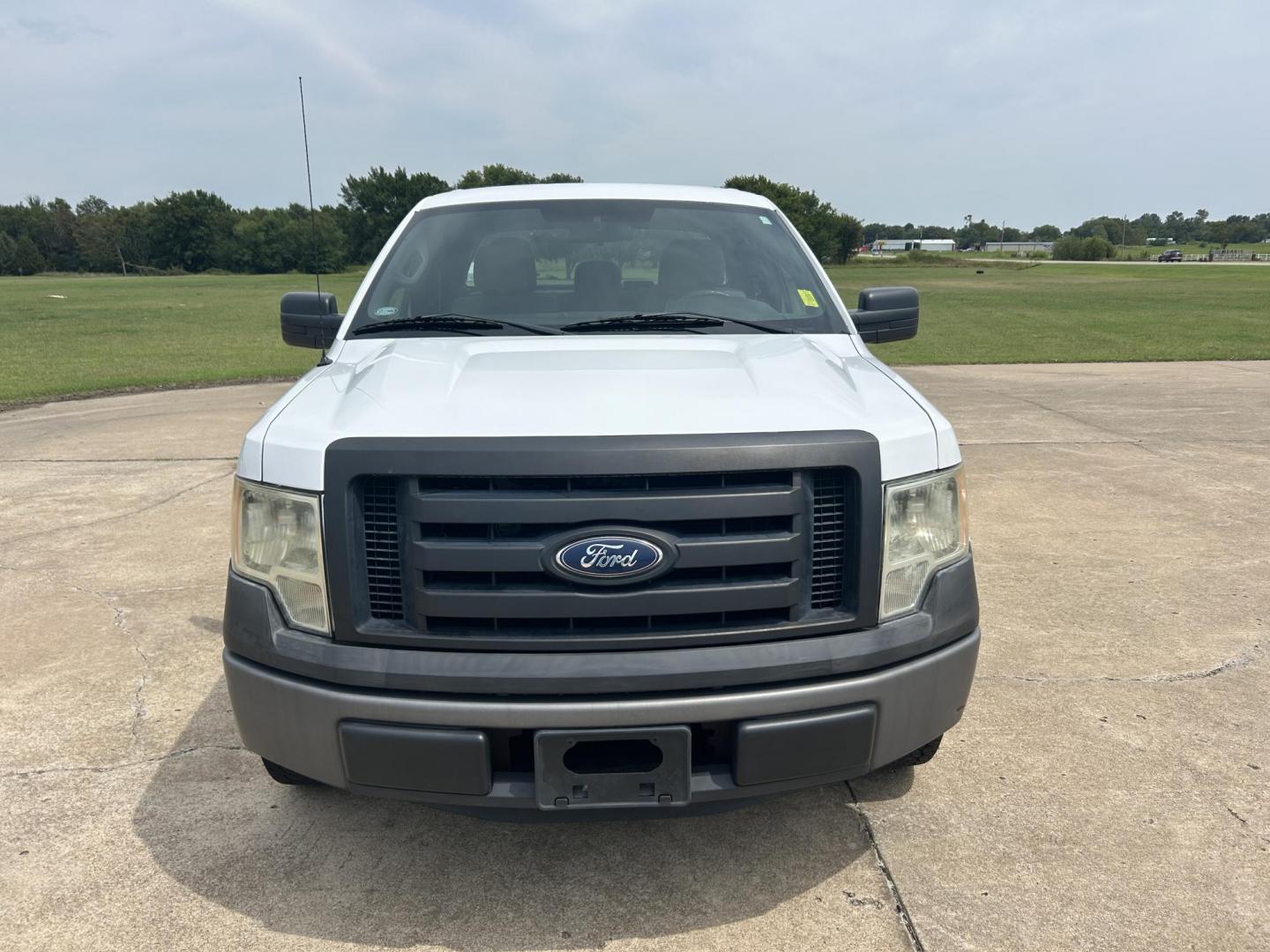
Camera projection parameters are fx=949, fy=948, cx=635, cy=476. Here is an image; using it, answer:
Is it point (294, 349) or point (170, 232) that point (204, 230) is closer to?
point (170, 232)

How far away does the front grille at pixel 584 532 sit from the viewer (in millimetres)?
2125

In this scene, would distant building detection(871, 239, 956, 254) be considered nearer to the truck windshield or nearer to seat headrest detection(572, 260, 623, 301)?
the truck windshield

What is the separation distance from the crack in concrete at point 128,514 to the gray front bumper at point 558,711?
161 inches

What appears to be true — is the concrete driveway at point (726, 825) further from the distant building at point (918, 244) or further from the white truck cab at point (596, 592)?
the distant building at point (918, 244)

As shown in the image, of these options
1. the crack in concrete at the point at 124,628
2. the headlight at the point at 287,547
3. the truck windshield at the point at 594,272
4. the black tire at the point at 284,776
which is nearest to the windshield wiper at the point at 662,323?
the truck windshield at the point at 594,272

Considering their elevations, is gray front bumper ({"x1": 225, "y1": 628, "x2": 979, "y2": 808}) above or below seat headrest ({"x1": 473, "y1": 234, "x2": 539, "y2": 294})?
below

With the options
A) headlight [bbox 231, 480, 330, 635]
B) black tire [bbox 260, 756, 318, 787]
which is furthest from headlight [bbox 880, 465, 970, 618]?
black tire [bbox 260, 756, 318, 787]

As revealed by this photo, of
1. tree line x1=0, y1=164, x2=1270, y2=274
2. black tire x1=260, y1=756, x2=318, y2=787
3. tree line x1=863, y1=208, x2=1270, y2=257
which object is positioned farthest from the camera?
tree line x1=863, y1=208, x2=1270, y2=257

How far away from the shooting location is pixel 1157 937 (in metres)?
2.30

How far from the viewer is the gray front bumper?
210cm

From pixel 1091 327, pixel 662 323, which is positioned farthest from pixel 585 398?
pixel 1091 327

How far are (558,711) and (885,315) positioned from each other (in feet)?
7.80

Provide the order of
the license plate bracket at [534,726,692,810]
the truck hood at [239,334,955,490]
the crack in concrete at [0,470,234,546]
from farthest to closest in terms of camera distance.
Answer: the crack in concrete at [0,470,234,546] < the truck hood at [239,334,955,490] < the license plate bracket at [534,726,692,810]

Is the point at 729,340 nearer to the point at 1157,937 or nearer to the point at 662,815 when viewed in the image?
the point at 662,815
